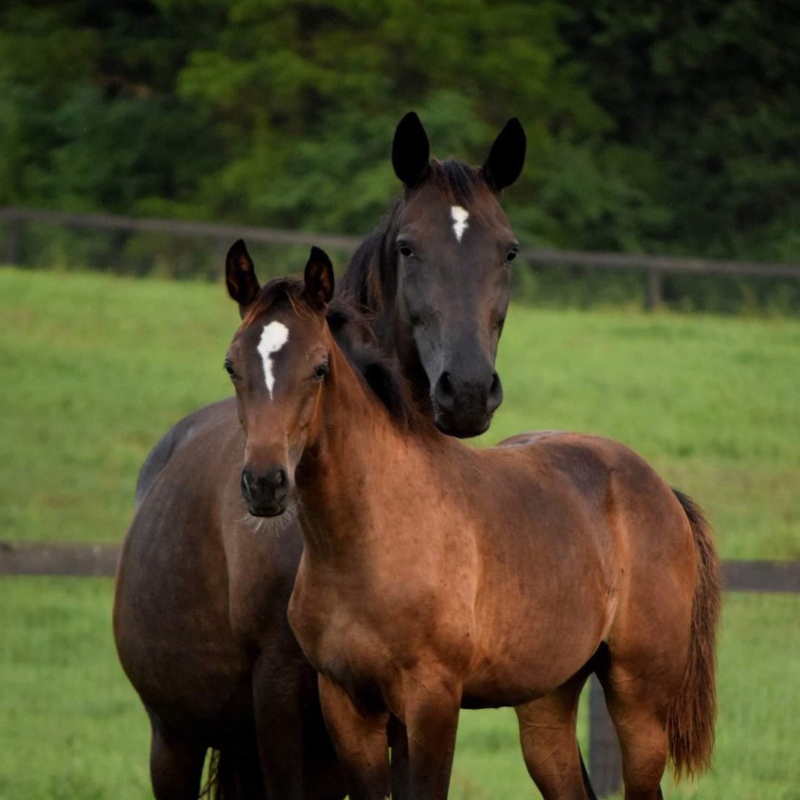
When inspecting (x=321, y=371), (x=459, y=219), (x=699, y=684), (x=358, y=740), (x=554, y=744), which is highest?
(x=459, y=219)

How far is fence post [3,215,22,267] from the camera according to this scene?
60.5 feet

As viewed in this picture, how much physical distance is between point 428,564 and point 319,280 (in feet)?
2.37

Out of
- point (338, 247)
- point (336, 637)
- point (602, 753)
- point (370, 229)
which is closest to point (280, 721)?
point (336, 637)

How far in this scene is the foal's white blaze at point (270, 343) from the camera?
3596 millimetres

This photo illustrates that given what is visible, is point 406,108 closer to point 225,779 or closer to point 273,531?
point 225,779

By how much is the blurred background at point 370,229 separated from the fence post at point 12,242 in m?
0.02

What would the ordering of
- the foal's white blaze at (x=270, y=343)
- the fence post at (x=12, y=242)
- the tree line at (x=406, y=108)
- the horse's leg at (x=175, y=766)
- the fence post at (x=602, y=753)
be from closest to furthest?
the foal's white blaze at (x=270, y=343) → the horse's leg at (x=175, y=766) → the fence post at (x=602, y=753) → the fence post at (x=12, y=242) → the tree line at (x=406, y=108)

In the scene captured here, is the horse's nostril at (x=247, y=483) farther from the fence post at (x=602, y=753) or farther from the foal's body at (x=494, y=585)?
the fence post at (x=602, y=753)

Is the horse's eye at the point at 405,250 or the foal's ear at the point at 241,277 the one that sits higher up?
the foal's ear at the point at 241,277

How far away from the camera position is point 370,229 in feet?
69.0

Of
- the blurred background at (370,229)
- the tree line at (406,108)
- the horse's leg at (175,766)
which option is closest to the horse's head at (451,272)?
the horse's leg at (175,766)

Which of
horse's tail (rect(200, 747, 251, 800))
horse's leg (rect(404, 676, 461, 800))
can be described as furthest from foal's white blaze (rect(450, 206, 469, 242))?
horse's tail (rect(200, 747, 251, 800))

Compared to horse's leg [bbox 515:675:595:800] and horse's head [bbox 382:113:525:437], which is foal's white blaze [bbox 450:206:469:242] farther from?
horse's leg [bbox 515:675:595:800]

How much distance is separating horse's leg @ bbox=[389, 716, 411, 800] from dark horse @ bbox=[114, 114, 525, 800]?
23 cm
